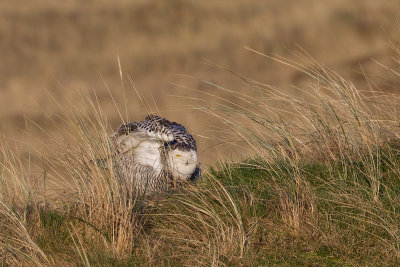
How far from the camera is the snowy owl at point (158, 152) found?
4148 mm

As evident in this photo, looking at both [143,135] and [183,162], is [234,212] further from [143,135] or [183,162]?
[143,135]

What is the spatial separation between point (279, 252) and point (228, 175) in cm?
92

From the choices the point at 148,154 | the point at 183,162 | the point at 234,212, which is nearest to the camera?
the point at 234,212

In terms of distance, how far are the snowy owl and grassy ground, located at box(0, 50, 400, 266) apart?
64cm

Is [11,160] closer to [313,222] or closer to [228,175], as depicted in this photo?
[228,175]

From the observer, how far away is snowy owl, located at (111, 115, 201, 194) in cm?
415

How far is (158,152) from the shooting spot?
14.7 ft

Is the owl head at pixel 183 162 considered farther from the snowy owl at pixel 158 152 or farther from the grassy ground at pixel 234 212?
the grassy ground at pixel 234 212

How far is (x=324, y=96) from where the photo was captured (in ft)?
12.1

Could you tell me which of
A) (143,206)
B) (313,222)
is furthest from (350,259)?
(143,206)

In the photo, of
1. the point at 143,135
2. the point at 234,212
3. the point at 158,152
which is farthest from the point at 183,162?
the point at 234,212

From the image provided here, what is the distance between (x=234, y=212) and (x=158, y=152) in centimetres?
159

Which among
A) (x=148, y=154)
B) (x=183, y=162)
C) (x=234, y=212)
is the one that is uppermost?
(x=148, y=154)

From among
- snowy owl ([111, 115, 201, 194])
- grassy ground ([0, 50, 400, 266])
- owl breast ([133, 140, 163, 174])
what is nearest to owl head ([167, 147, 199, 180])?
snowy owl ([111, 115, 201, 194])
